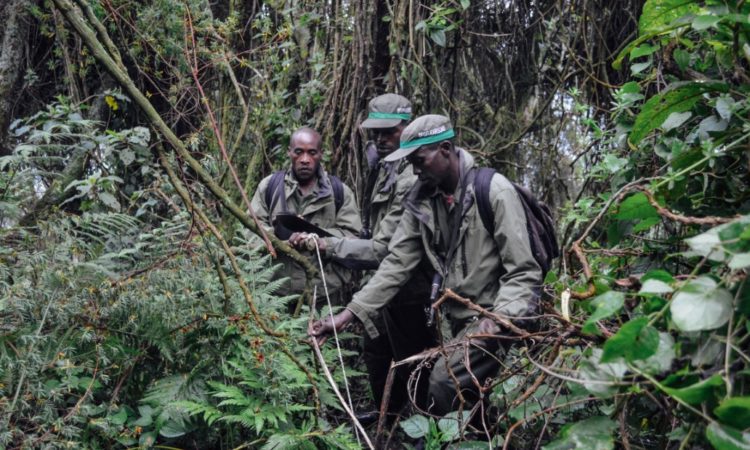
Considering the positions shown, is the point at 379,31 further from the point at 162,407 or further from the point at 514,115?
the point at 162,407

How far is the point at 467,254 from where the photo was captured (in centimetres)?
420

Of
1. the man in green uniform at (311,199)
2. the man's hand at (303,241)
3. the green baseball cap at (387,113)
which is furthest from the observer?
the man in green uniform at (311,199)

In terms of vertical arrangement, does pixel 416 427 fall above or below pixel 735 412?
below

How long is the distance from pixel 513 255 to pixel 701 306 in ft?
7.19

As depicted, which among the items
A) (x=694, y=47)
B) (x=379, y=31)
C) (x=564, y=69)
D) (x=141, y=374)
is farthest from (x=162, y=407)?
(x=564, y=69)

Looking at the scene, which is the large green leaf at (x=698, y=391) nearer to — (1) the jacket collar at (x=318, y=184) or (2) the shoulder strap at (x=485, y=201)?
(2) the shoulder strap at (x=485, y=201)

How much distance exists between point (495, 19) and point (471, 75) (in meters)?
0.53

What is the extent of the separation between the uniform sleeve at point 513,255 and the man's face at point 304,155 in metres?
1.84

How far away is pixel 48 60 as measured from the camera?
769 centimetres

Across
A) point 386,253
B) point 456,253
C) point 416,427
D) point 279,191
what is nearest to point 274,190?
point 279,191

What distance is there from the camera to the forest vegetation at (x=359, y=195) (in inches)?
81.2

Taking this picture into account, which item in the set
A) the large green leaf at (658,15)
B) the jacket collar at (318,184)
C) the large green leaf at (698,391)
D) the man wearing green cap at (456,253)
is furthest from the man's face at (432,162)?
the large green leaf at (698,391)

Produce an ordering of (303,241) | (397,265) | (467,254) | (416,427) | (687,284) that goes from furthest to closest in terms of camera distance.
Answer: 1. (303,241)
2. (397,265)
3. (467,254)
4. (416,427)
5. (687,284)

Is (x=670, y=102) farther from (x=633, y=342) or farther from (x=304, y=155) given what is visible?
(x=304, y=155)
